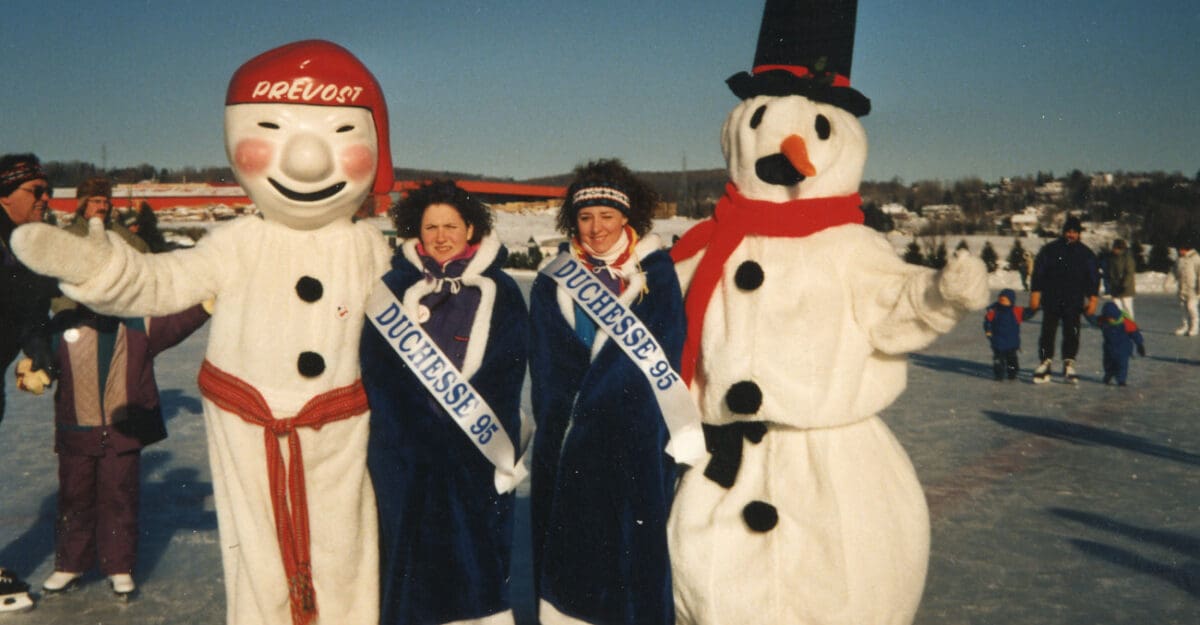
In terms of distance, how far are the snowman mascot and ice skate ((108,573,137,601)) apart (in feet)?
4.29

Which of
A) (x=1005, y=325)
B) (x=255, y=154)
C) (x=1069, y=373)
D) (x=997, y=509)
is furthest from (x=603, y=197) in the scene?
(x=1069, y=373)

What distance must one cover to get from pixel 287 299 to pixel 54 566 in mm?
2418

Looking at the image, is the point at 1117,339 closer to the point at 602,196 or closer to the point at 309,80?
the point at 602,196

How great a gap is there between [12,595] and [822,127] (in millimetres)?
3784

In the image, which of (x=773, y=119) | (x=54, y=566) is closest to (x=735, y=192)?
(x=773, y=119)

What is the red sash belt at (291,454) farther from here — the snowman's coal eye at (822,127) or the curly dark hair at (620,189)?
the snowman's coal eye at (822,127)

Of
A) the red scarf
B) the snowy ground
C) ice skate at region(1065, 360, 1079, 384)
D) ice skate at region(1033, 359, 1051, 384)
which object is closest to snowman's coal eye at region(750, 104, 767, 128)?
the red scarf

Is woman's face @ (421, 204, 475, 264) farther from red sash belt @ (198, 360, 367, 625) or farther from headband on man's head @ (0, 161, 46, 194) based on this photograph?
headband on man's head @ (0, 161, 46, 194)

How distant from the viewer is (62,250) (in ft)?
9.50

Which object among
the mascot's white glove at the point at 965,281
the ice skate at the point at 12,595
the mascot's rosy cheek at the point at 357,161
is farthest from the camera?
the ice skate at the point at 12,595

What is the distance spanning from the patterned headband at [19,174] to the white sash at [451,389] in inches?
70.6

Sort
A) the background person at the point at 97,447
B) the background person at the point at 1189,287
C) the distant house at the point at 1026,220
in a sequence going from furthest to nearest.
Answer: the distant house at the point at 1026,220 → the background person at the point at 1189,287 → the background person at the point at 97,447

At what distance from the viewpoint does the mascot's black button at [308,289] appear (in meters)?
3.36

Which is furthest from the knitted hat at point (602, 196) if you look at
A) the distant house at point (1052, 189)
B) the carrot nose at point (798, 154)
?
the distant house at point (1052, 189)
